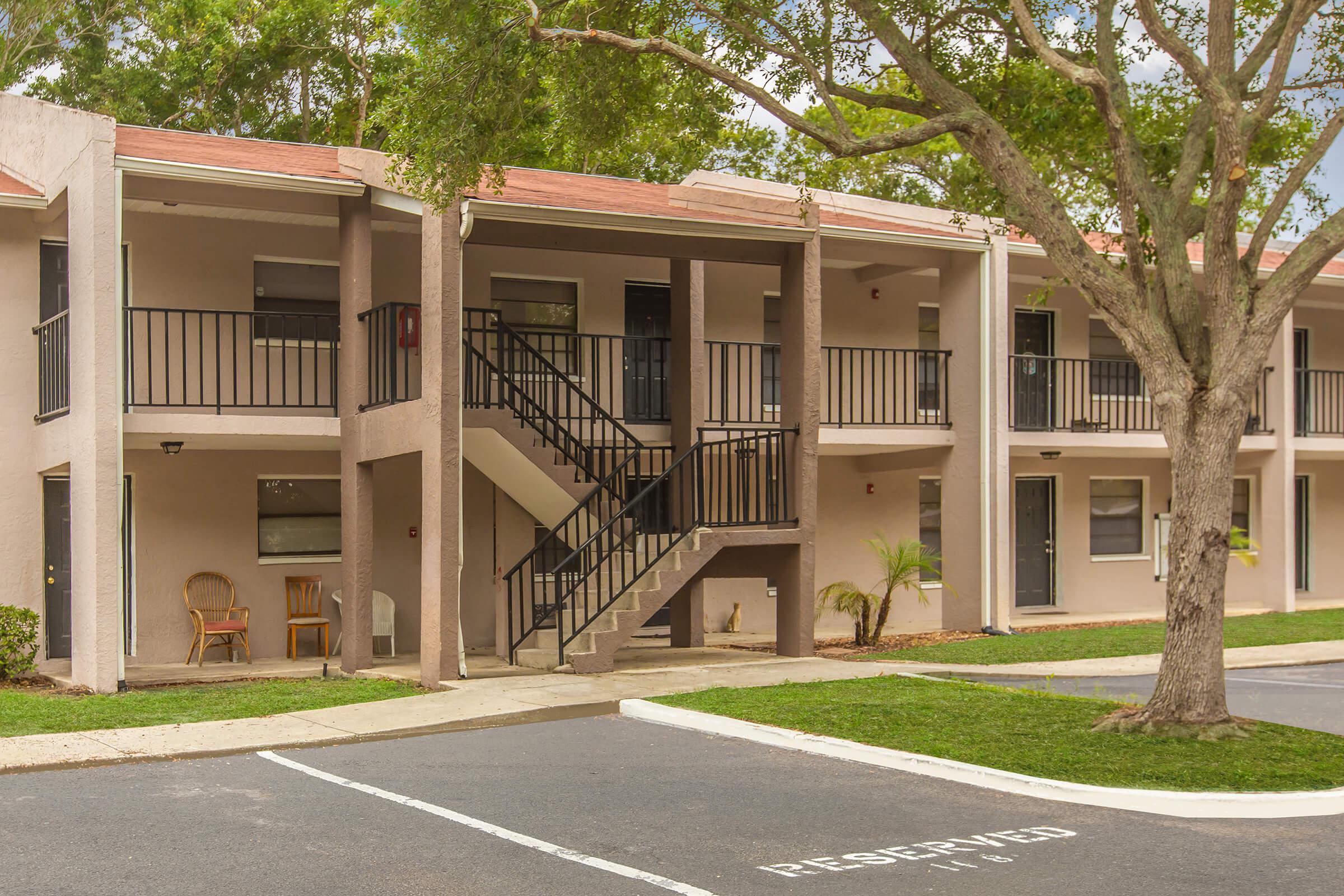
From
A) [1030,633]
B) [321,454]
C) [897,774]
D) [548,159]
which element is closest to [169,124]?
[548,159]

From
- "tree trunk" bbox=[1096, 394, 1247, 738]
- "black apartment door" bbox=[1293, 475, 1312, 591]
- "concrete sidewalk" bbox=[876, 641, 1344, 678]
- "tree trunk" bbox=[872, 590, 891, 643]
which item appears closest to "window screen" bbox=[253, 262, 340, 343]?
"tree trunk" bbox=[872, 590, 891, 643]

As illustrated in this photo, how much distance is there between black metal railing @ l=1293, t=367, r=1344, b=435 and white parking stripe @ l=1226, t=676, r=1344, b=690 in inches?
377

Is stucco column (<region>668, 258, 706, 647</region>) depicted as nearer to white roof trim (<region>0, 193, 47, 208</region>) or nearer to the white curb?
the white curb

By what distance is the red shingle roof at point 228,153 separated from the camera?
13391 mm

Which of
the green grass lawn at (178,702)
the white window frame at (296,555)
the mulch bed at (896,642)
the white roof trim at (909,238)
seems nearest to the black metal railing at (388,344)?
the white window frame at (296,555)

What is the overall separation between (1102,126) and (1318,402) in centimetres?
1315

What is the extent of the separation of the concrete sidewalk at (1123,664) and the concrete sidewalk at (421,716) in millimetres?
682

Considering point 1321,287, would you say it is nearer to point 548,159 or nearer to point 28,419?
point 548,159

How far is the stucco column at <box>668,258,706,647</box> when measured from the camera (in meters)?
16.1

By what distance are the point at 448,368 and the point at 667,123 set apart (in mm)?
3274

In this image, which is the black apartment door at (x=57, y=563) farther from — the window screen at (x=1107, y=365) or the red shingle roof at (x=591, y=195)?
the window screen at (x=1107, y=365)

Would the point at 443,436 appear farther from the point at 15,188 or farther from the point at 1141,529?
the point at 1141,529

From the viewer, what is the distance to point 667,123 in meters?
13.3

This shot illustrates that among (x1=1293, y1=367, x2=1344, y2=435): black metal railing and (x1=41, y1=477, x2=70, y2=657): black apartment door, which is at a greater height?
(x1=1293, y1=367, x2=1344, y2=435): black metal railing
